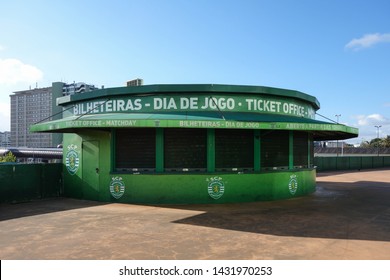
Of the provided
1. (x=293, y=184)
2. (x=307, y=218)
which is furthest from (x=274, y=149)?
(x=307, y=218)

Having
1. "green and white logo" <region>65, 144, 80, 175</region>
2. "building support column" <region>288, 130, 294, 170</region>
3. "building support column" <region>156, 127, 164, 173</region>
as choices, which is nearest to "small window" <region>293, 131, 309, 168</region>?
"building support column" <region>288, 130, 294, 170</region>

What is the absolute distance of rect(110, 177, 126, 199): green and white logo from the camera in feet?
42.4

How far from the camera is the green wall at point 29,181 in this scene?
13141mm

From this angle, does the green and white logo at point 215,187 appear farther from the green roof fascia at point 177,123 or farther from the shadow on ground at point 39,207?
the shadow on ground at point 39,207

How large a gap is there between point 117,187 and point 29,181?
169 inches

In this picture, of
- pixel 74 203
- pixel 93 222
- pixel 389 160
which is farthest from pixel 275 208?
pixel 389 160

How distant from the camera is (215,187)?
12.7 metres

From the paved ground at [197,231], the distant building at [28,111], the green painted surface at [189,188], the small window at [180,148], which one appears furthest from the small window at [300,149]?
the distant building at [28,111]

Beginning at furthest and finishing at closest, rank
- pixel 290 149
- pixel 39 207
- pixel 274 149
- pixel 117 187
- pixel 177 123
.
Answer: pixel 290 149
pixel 274 149
pixel 117 187
pixel 39 207
pixel 177 123

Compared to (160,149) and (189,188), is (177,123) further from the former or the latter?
(189,188)

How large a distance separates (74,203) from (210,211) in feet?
19.3

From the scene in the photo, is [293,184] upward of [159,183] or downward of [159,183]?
downward

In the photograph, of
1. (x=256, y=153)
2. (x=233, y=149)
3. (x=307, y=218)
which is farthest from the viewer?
(x=256, y=153)
